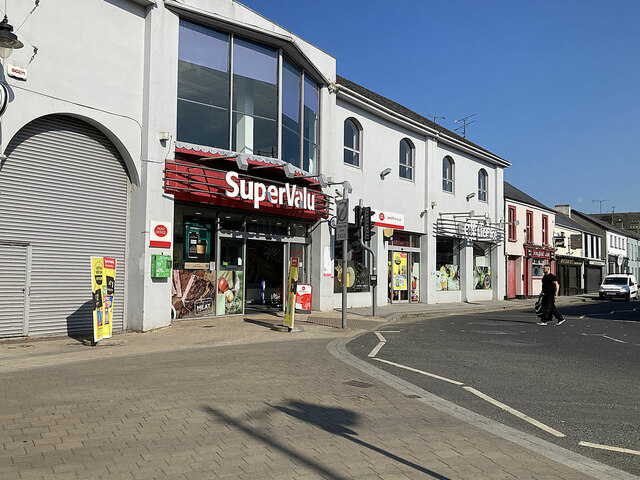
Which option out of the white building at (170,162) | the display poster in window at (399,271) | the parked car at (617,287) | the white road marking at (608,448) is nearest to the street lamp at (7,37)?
the white building at (170,162)

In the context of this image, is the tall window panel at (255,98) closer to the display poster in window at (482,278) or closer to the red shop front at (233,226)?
the red shop front at (233,226)

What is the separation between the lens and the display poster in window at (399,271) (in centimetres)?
2289

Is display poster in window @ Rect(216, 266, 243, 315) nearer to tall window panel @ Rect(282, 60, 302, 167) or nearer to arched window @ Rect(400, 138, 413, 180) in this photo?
tall window panel @ Rect(282, 60, 302, 167)

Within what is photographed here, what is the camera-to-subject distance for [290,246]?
715 inches

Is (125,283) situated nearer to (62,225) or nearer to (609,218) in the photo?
(62,225)

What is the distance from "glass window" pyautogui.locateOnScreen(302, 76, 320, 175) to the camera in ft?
58.5

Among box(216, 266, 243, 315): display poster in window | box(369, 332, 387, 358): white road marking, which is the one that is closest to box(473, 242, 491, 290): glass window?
box(216, 266, 243, 315): display poster in window

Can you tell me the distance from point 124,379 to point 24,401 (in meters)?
1.48

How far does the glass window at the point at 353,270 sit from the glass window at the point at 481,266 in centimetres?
934

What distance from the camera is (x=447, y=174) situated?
26.6 meters

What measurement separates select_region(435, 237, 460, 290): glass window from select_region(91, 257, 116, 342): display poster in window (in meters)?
16.8

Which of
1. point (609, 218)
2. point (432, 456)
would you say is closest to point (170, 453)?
point (432, 456)

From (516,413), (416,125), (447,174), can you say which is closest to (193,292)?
(516,413)

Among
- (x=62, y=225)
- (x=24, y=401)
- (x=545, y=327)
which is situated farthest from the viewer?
(x=545, y=327)
